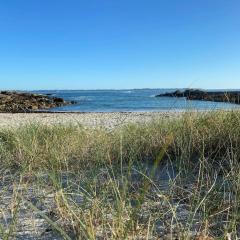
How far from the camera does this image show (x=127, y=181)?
1.99 metres

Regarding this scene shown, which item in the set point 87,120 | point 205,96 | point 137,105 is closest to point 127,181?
point 205,96

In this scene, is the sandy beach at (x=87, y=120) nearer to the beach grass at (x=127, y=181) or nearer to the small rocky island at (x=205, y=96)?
the small rocky island at (x=205, y=96)

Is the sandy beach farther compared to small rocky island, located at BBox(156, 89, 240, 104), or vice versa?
the sandy beach

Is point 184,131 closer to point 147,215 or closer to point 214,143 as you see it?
point 214,143

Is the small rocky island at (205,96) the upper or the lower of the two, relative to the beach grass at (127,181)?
upper

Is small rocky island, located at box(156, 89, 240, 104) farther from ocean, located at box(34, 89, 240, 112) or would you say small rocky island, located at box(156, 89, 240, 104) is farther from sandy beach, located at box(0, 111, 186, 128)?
sandy beach, located at box(0, 111, 186, 128)

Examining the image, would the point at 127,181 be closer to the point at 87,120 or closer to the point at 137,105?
the point at 87,120

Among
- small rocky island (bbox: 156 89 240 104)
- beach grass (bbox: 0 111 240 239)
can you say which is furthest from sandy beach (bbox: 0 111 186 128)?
beach grass (bbox: 0 111 240 239)

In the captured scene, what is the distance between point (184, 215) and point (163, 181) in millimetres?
808

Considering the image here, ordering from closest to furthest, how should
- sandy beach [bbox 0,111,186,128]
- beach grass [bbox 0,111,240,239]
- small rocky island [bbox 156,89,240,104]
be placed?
beach grass [bbox 0,111,240,239]
small rocky island [bbox 156,89,240,104]
sandy beach [bbox 0,111,186,128]

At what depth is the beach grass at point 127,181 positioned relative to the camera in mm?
2023

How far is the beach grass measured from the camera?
79.7 inches

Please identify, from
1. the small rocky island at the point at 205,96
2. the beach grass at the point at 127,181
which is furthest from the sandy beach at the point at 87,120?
the beach grass at the point at 127,181

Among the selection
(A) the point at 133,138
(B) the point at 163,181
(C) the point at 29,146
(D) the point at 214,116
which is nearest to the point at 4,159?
(C) the point at 29,146
